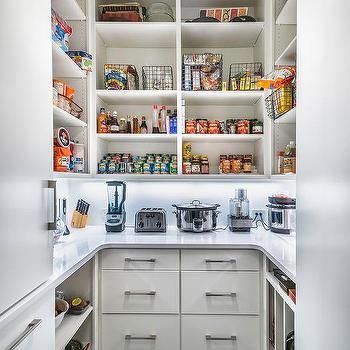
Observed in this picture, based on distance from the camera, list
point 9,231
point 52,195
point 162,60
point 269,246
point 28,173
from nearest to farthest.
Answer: point 9,231, point 28,173, point 52,195, point 269,246, point 162,60

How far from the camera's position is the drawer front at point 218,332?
2.07 meters

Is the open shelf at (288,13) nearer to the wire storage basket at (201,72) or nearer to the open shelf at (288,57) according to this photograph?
the open shelf at (288,57)

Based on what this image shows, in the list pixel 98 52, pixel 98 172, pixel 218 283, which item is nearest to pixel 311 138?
pixel 218 283

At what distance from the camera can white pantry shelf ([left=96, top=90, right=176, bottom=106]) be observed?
2.50 meters

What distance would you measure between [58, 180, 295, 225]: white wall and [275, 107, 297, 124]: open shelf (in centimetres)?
60

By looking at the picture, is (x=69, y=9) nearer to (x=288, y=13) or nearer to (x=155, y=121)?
(x=155, y=121)

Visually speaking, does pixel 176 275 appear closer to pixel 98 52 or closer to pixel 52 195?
pixel 52 195

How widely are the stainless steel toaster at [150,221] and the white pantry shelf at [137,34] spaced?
134cm

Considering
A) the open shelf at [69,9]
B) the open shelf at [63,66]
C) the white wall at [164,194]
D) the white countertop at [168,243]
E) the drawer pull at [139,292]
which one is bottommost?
the drawer pull at [139,292]

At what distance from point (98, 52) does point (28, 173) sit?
182 cm

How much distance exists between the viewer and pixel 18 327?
98cm

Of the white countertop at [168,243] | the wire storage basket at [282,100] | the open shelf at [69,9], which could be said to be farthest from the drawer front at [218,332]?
the open shelf at [69,9]

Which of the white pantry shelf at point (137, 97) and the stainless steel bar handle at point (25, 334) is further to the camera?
the white pantry shelf at point (137, 97)

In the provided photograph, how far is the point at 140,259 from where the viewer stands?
2113 mm
